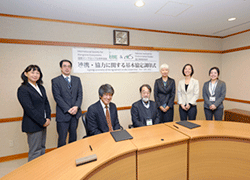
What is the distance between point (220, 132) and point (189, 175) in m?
0.58

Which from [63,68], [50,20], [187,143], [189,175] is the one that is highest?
[50,20]

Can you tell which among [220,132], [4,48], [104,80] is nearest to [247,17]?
[220,132]

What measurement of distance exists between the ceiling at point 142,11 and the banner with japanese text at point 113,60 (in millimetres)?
610

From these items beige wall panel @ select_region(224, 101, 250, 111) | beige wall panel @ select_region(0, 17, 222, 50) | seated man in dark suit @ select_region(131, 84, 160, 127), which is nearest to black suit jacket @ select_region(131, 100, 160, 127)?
seated man in dark suit @ select_region(131, 84, 160, 127)

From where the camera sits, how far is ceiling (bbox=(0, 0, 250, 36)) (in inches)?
83.0

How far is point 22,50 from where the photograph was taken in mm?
2500

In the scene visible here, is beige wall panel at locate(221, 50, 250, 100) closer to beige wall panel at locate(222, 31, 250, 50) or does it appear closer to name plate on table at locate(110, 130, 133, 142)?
beige wall panel at locate(222, 31, 250, 50)

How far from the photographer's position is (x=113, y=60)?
3.17 metres

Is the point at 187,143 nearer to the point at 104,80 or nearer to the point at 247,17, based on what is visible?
the point at 104,80

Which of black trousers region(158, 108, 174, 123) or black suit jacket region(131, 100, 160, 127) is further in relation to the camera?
black trousers region(158, 108, 174, 123)

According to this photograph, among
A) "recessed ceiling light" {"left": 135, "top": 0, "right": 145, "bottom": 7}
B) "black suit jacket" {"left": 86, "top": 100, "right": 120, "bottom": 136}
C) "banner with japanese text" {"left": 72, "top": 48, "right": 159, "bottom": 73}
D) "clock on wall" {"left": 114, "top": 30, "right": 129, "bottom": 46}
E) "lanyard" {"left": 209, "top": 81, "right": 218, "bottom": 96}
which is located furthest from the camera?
"clock on wall" {"left": 114, "top": 30, "right": 129, "bottom": 46}

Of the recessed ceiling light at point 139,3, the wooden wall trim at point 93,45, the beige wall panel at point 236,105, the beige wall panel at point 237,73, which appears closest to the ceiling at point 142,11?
the recessed ceiling light at point 139,3

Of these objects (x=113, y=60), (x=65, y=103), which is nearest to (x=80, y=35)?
(x=113, y=60)

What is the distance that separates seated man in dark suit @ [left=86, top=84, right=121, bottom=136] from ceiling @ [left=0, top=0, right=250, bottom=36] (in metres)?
1.41
